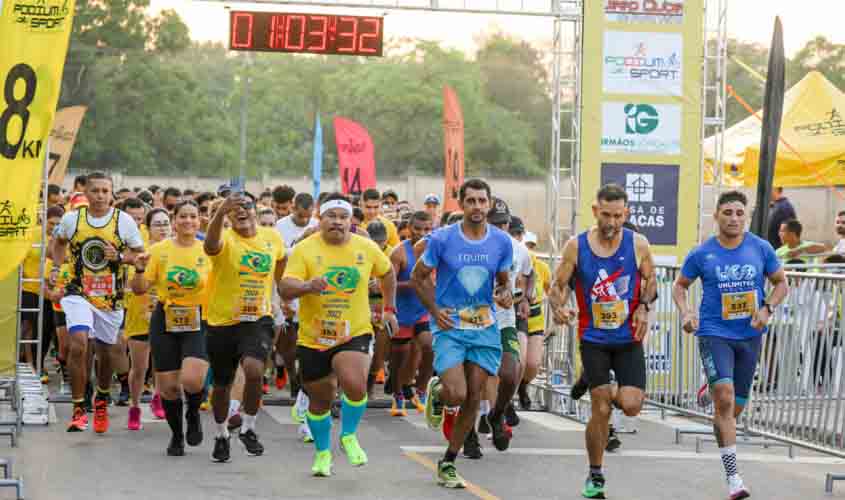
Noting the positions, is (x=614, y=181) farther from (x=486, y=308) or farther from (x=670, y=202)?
(x=486, y=308)

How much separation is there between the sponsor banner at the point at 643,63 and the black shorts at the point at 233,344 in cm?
588

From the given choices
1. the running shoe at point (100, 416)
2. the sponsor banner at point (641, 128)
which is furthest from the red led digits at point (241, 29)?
the running shoe at point (100, 416)

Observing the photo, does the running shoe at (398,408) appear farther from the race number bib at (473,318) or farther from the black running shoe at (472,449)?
the race number bib at (473,318)

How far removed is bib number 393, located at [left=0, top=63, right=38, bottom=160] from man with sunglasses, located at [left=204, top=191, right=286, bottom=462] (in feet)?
7.14

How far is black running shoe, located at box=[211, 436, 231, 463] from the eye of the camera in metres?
11.0

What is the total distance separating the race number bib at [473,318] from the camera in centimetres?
1017

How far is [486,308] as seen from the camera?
1023 centimetres

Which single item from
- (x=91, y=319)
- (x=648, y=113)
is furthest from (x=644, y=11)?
(x=91, y=319)

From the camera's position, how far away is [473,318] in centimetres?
1017

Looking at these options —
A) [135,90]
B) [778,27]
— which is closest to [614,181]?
[778,27]

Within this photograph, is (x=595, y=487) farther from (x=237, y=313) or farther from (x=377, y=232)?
(x=377, y=232)

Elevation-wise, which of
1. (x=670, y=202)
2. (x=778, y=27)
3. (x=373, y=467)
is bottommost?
(x=373, y=467)

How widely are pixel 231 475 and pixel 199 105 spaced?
63.4 meters

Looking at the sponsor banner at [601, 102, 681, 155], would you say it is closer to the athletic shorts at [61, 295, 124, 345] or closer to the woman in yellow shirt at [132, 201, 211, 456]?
the woman in yellow shirt at [132, 201, 211, 456]
